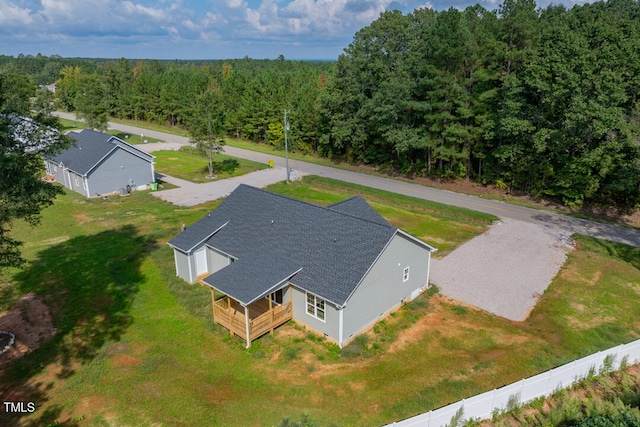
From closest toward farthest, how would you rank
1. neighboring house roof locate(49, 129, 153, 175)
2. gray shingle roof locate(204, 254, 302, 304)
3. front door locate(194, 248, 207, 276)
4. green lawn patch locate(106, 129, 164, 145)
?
gray shingle roof locate(204, 254, 302, 304), front door locate(194, 248, 207, 276), neighboring house roof locate(49, 129, 153, 175), green lawn patch locate(106, 129, 164, 145)

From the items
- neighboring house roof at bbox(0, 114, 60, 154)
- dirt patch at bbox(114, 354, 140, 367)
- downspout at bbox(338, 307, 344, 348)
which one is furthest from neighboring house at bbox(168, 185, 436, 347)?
neighboring house roof at bbox(0, 114, 60, 154)

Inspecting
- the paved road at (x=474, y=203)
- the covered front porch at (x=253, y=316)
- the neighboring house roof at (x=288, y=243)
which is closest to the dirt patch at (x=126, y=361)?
the covered front porch at (x=253, y=316)

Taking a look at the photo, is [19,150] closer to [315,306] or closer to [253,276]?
[253,276]

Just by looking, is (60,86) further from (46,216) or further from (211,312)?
(211,312)

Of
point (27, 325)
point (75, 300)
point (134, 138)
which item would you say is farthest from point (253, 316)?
point (134, 138)

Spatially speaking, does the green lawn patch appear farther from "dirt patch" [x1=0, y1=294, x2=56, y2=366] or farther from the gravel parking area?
the gravel parking area

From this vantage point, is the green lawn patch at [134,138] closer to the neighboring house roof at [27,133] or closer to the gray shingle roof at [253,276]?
the neighboring house roof at [27,133]

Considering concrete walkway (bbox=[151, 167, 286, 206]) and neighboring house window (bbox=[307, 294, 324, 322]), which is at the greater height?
neighboring house window (bbox=[307, 294, 324, 322])
